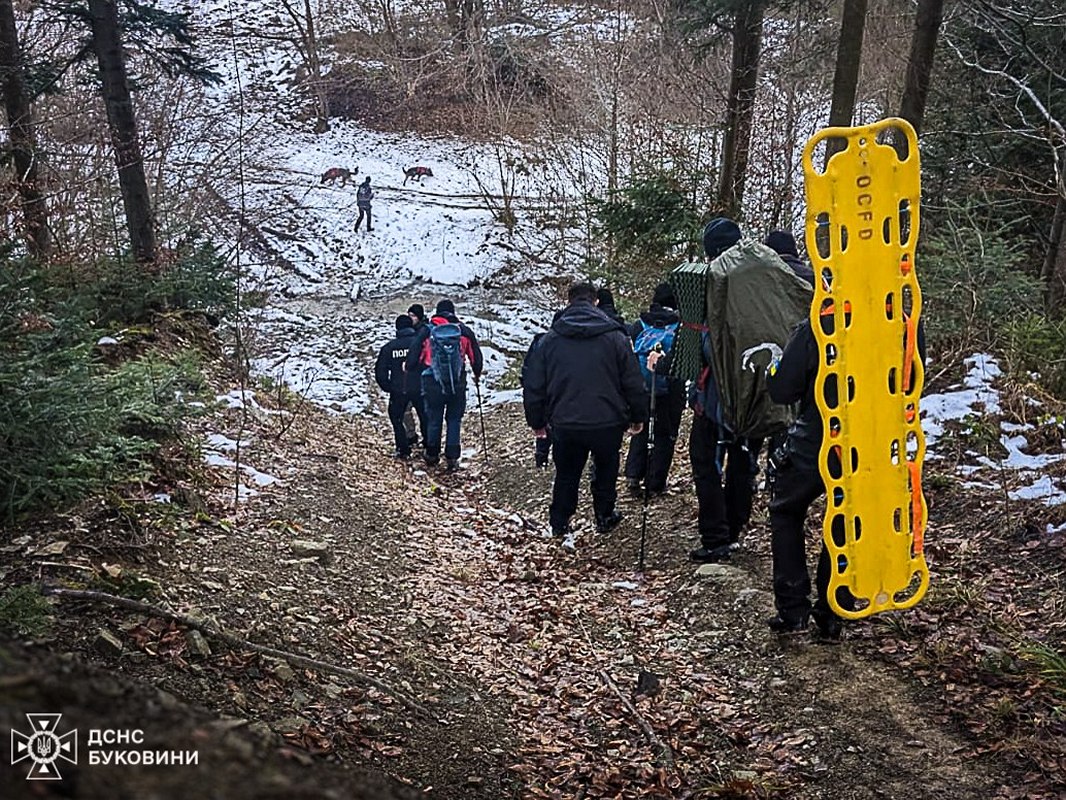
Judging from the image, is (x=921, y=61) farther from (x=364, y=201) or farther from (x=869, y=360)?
(x=364, y=201)

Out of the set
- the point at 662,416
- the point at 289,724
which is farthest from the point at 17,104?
the point at 289,724

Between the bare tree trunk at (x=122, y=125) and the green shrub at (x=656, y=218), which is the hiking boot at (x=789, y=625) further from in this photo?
the green shrub at (x=656, y=218)

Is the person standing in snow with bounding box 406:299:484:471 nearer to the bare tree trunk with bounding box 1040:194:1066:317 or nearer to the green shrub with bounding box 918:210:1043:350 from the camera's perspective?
the green shrub with bounding box 918:210:1043:350

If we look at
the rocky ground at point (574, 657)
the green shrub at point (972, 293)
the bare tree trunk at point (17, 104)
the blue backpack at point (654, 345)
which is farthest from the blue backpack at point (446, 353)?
the green shrub at point (972, 293)

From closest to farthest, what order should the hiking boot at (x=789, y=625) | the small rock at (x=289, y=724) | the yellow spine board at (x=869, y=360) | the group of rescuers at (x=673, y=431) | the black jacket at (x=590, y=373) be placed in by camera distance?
the small rock at (x=289, y=724), the yellow spine board at (x=869, y=360), the group of rescuers at (x=673, y=431), the hiking boot at (x=789, y=625), the black jacket at (x=590, y=373)

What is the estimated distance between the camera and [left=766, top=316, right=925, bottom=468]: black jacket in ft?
15.4

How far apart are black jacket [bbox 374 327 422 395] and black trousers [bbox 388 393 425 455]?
81 mm

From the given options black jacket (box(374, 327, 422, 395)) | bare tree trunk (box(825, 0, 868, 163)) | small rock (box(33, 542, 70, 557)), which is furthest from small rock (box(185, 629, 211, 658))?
bare tree trunk (box(825, 0, 868, 163))

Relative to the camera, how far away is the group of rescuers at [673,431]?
491cm

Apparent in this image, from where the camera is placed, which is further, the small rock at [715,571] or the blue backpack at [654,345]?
the blue backpack at [654,345]

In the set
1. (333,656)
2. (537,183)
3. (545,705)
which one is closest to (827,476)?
(545,705)

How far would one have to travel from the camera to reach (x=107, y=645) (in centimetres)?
396

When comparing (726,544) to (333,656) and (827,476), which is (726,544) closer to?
(827,476)

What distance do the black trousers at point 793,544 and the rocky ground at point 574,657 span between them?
26 centimetres
